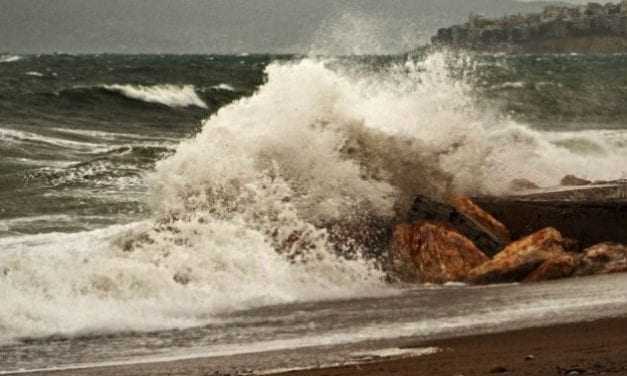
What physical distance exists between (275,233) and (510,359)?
179 inches

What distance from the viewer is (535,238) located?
33.9 ft

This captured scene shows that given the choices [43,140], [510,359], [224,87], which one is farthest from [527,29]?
[510,359]

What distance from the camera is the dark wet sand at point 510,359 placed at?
6047 millimetres

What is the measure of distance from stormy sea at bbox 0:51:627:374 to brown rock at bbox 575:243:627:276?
299 mm

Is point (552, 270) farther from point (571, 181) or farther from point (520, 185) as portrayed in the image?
point (571, 181)

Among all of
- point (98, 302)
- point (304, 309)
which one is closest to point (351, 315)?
point (304, 309)

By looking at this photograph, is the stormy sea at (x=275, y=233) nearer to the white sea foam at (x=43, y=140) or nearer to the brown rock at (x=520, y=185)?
the brown rock at (x=520, y=185)

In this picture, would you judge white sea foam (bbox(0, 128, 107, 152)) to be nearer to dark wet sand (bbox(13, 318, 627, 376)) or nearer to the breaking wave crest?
Answer: the breaking wave crest

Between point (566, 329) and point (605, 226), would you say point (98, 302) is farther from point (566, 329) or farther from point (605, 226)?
point (605, 226)

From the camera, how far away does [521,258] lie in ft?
32.9

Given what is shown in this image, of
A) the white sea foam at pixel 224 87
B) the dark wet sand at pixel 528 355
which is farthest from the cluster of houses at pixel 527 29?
the dark wet sand at pixel 528 355

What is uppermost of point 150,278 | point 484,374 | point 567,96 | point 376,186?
point 567,96

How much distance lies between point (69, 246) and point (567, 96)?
32960mm

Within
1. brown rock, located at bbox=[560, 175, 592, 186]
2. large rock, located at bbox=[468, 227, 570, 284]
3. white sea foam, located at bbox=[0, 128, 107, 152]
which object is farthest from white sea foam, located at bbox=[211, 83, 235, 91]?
large rock, located at bbox=[468, 227, 570, 284]
